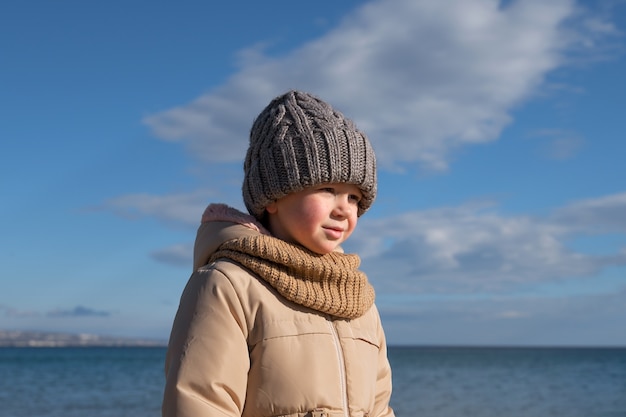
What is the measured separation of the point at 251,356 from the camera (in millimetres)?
2293

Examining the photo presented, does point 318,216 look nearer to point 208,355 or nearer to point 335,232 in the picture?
point 335,232

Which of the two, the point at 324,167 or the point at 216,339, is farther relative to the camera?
the point at 324,167

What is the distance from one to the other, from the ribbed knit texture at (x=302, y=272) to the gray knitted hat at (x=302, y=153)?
0.64ft

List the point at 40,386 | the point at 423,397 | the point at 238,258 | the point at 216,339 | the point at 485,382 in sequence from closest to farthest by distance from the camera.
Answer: the point at 216,339 → the point at 238,258 → the point at 423,397 → the point at 40,386 → the point at 485,382

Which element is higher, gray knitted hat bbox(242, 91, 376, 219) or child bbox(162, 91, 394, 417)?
gray knitted hat bbox(242, 91, 376, 219)

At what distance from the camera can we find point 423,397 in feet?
66.3

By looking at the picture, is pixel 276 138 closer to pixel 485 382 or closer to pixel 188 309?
pixel 188 309

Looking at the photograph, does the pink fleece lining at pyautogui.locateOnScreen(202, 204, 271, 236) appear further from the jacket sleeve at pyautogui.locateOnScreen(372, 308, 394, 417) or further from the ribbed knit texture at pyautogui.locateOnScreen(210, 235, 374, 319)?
the jacket sleeve at pyautogui.locateOnScreen(372, 308, 394, 417)

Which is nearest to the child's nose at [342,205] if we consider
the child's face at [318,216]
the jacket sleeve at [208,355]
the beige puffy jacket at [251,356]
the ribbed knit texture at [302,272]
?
the child's face at [318,216]

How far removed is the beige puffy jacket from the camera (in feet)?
7.23

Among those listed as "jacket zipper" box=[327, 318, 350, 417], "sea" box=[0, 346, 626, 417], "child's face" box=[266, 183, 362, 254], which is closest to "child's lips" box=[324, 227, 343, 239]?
"child's face" box=[266, 183, 362, 254]

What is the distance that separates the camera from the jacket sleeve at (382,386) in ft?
8.92

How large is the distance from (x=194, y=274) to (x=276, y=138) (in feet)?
1.60

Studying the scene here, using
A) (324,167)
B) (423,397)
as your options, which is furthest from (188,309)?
(423,397)
